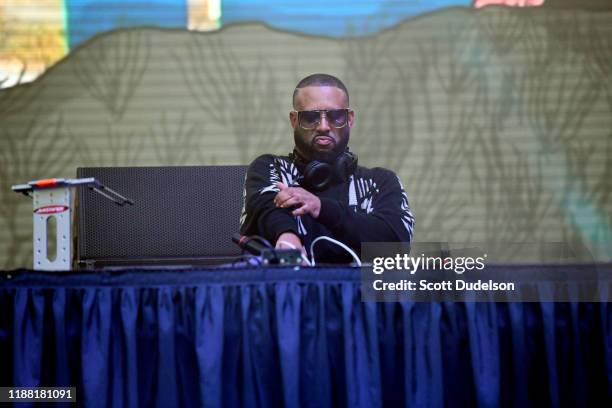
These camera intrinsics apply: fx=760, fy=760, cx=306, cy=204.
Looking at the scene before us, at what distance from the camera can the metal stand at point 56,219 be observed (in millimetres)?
2172

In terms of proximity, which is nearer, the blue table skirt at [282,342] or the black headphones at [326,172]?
the blue table skirt at [282,342]

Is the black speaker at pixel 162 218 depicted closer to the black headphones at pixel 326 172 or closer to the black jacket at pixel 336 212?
the black jacket at pixel 336 212

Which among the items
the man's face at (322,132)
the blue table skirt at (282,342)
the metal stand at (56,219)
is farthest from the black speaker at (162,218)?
the blue table skirt at (282,342)

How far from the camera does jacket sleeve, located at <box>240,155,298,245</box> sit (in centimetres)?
308

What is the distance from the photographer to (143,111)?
4496 mm

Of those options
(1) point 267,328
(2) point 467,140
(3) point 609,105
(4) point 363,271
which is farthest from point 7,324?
(3) point 609,105

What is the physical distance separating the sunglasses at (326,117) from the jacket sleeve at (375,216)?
0.27m

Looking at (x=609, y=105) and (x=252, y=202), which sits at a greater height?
(x=609, y=105)

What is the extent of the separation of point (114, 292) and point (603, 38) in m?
3.69

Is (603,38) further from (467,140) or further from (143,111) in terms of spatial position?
(143,111)

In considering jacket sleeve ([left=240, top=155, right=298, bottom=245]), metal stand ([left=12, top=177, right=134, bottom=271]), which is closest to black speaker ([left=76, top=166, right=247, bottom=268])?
jacket sleeve ([left=240, top=155, right=298, bottom=245])

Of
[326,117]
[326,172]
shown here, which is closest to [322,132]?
[326,117]

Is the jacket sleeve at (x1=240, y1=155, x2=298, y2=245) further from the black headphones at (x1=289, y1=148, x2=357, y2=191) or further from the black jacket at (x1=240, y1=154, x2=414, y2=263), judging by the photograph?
the black headphones at (x1=289, y1=148, x2=357, y2=191)

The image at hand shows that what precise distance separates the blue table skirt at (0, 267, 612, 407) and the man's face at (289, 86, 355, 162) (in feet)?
4.73
